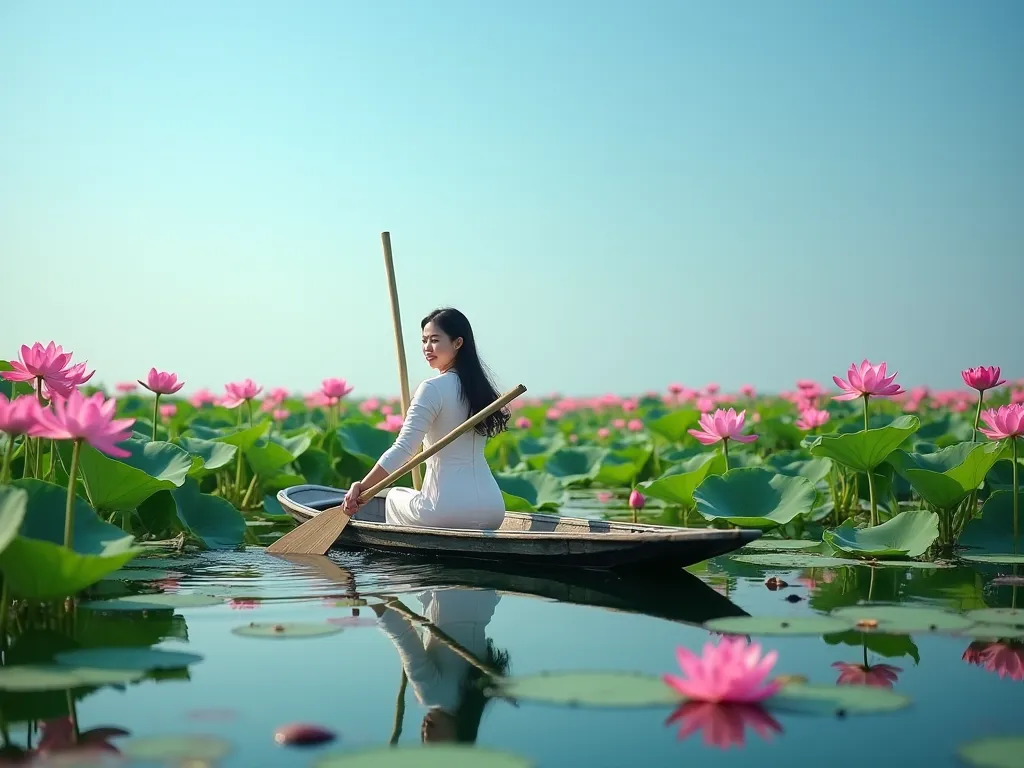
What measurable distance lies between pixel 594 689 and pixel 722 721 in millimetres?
305

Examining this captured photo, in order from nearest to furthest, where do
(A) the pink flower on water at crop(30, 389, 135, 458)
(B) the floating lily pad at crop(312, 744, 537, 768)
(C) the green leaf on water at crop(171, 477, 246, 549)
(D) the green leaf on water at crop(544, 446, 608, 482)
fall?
(B) the floating lily pad at crop(312, 744, 537, 768) < (A) the pink flower on water at crop(30, 389, 135, 458) < (C) the green leaf on water at crop(171, 477, 246, 549) < (D) the green leaf on water at crop(544, 446, 608, 482)

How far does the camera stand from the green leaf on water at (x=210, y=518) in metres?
5.20

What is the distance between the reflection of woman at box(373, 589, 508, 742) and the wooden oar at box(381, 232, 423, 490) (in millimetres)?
1904

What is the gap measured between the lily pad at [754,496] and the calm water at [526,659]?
0.50 m

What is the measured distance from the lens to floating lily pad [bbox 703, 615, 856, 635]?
3.02m

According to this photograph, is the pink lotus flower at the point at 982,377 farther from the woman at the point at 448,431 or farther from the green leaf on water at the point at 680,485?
the woman at the point at 448,431

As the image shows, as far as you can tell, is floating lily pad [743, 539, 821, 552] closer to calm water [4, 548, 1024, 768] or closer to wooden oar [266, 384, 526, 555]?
calm water [4, 548, 1024, 768]

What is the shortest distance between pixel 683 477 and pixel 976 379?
64.6 inches

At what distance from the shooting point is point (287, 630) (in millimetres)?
3115

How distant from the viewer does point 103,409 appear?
118 inches

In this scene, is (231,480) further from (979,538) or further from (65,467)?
(979,538)

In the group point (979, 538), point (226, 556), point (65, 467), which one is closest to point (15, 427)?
point (65, 467)

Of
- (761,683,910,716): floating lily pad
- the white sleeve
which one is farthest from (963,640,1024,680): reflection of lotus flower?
the white sleeve

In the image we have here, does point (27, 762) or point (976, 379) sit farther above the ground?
point (976, 379)
